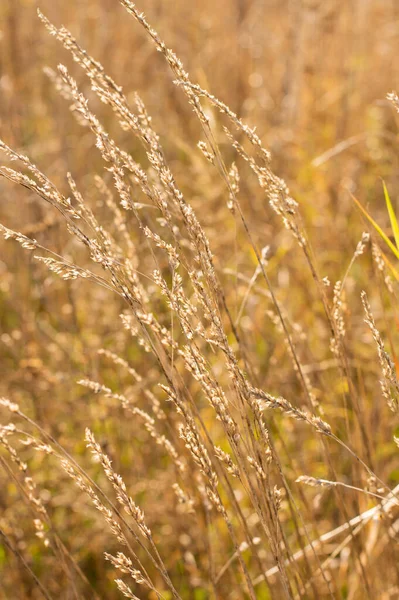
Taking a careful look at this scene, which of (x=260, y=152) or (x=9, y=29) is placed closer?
(x=260, y=152)

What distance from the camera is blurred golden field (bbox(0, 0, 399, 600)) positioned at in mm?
941

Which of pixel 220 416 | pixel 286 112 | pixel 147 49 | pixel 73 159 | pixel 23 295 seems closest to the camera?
pixel 220 416

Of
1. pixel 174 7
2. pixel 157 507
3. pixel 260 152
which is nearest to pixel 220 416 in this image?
pixel 260 152

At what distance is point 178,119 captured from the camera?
3635mm

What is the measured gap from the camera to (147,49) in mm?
3947

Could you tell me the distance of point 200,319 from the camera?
1156 millimetres

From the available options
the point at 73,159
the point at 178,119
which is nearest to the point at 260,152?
the point at 73,159

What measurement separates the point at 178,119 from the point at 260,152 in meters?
2.76

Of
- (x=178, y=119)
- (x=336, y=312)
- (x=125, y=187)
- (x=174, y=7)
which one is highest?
(x=174, y=7)

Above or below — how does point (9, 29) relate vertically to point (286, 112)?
above

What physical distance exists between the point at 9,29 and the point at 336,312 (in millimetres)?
2137

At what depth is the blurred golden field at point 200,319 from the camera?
37.0 inches

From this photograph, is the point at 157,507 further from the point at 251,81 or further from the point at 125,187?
the point at 251,81

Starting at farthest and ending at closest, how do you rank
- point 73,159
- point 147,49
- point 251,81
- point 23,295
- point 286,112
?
point 147,49 < point 251,81 < point 286,112 < point 73,159 < point 23,295
